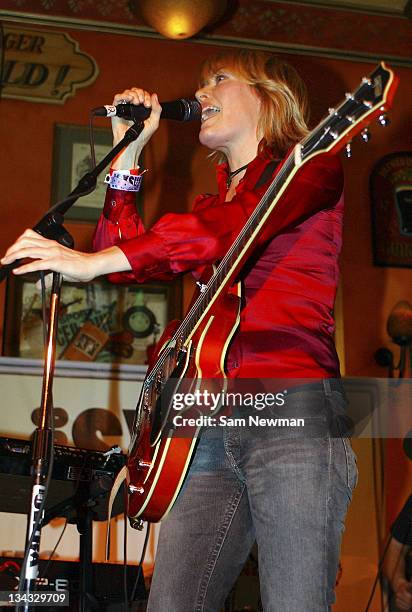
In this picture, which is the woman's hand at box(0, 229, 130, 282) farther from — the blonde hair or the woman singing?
the blonde hair

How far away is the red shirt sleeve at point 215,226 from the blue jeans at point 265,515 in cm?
28

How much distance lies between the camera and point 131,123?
1749 mm

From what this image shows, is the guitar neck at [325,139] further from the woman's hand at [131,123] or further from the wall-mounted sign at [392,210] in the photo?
the wall-mounted sign at [392,210]

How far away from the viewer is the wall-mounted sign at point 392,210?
438 centimetres

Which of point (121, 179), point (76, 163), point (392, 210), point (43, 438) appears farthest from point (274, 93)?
point (392, 210)

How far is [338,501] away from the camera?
1262 mm

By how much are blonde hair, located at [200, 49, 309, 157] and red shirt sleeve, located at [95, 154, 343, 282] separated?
267 mm

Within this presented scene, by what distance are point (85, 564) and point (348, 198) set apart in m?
2.81

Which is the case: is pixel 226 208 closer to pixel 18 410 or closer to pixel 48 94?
pixel 18 410

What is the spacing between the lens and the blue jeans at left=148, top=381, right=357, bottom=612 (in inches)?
48.1

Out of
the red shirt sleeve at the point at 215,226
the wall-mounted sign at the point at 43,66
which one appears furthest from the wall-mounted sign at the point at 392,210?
the red shirt sleeve at the point at 215,226

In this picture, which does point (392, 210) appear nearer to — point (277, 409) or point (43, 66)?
point (43, 66)

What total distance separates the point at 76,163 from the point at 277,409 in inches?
122

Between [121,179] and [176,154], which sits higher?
[176,154]
